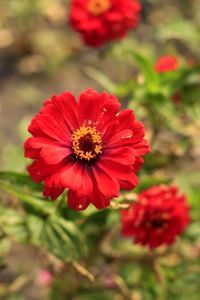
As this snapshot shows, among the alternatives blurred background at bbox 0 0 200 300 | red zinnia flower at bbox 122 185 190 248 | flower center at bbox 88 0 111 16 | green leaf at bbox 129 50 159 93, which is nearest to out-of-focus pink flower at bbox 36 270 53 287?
blurred background at bbox 0 0 200 300

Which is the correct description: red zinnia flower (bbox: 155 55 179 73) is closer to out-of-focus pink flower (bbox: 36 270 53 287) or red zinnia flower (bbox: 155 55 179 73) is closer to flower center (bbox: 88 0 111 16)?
flower center (bbox: 88 0 111 16)

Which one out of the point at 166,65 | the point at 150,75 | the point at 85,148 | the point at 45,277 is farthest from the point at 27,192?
the point at 45,277

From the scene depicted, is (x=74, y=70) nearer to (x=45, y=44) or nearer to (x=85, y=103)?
(x=45, y=44)

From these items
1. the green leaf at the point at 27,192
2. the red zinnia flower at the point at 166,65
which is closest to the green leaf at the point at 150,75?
the red zinnia flower at the point at 166,65

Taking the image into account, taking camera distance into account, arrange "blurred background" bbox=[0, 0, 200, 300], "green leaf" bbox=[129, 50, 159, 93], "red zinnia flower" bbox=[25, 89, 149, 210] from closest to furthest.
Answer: "red zinnia flower" bbox=[25, 89, 149, 210] → "green leaf" bbox=[129, 50, 159, 93] → "blurred background" bbox=[0, 0, 200, 300]

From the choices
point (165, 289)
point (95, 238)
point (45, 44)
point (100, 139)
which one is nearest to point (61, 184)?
point (100, 139)
